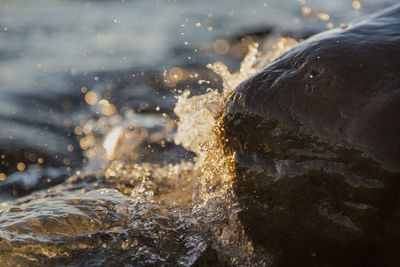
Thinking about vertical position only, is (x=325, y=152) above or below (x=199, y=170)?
above

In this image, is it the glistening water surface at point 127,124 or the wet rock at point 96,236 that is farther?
the glistening water surface at point 127,124

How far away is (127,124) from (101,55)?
3.16m

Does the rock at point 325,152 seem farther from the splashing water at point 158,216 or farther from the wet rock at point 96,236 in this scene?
the wet rock at point 96,236

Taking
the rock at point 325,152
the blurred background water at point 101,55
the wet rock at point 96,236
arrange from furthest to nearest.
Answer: the blurred background water at point 101,55, the wet rock at point 96,236, the rock at point 325,152

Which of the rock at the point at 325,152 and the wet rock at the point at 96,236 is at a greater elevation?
the rock at the point at 325,152

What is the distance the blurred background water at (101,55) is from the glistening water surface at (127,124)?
0.03m

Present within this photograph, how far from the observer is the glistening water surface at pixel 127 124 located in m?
2.30

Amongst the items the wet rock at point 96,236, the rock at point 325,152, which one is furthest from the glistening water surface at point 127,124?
the rock at point 325,152

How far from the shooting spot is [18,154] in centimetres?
453

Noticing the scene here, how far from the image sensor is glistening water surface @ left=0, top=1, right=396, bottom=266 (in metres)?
2.30

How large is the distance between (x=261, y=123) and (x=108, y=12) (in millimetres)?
9932

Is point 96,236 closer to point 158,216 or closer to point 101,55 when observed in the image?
point 158,216

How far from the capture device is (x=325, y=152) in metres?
1.96

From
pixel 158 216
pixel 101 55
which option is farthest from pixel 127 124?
pixel 101 55
